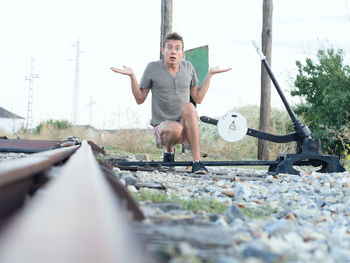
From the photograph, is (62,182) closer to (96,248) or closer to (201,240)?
(201,240)

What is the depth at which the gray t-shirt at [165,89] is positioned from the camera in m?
5.93

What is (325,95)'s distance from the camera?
56.8ft

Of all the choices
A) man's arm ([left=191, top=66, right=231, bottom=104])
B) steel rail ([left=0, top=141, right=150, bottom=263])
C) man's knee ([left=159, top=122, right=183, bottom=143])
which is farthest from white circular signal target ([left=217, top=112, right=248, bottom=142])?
steel rail ([left=0, top=141, right=150, bottom=263])

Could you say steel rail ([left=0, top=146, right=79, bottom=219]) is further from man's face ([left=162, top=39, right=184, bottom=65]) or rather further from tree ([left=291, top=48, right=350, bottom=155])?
tree ([left=291, top=48, right=350, bottom=155])

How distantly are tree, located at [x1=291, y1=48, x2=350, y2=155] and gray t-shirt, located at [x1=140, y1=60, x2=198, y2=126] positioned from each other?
1092cm

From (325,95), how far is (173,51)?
12765 mm

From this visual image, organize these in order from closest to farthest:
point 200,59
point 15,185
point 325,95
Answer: point 15,185 < point 200,59 < point 325,95

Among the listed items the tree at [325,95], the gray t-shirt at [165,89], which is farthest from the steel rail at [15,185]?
the tree at [325,95]

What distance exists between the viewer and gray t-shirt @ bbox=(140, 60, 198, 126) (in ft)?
19.5

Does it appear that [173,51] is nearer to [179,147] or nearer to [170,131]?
[170,131]

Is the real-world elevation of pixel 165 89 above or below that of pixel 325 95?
below

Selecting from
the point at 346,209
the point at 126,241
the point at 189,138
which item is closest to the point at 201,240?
the point at 126,241

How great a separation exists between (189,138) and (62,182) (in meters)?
4.18

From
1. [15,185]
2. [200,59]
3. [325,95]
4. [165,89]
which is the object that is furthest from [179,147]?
[15,185]
